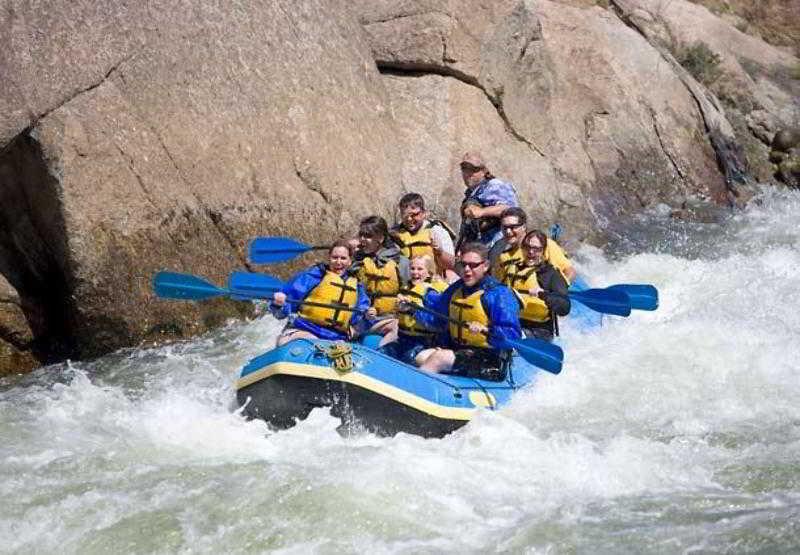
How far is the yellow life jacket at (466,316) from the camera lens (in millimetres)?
6594

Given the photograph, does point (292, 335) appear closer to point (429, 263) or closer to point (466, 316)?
point (466, 316)

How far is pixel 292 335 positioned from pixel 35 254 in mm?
2542

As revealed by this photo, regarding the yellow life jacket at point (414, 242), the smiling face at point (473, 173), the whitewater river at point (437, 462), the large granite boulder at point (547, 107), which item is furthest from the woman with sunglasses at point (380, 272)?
the large granite boulder at point (547, 107)

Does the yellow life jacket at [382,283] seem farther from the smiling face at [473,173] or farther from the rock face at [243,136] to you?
the rock face at [243,136]

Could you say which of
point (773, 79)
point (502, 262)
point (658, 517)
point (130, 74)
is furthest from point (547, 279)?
point (773, 79)

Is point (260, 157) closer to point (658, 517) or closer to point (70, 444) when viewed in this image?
point (70, 444)

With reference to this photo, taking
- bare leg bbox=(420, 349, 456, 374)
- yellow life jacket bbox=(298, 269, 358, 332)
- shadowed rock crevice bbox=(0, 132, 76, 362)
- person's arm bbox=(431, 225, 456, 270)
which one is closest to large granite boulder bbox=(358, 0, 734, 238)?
person's arm bbox=(431, 225, 456, 270)

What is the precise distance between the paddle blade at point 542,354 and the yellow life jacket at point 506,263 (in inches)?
40.4

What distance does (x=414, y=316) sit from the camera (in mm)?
6957

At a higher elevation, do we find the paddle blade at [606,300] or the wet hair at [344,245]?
the wet hair at [344,245]

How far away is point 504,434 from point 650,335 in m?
2.57

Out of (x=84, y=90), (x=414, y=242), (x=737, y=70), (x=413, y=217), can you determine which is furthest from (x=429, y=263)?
(x=737, y=70)

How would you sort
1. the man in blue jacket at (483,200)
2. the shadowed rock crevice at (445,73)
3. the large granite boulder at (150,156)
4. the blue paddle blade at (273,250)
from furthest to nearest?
the shadowed rock crevice at (445,73) < the man in blue jacket at (483,200) < the large granite boulder at (150,156) < the blue paddle blade at (273,250)

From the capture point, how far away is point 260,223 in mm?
9008
